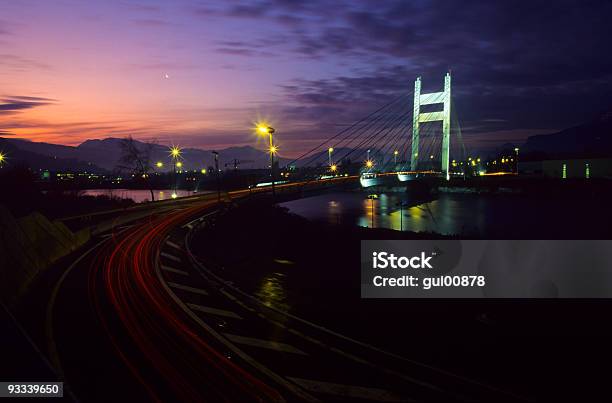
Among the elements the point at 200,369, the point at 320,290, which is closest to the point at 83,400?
the point at 200,369

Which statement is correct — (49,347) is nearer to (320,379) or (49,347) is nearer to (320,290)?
(320,379)

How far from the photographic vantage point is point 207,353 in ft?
35.9

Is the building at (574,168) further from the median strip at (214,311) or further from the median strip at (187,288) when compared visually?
the median strip at (214,311)

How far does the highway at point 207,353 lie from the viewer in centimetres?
911

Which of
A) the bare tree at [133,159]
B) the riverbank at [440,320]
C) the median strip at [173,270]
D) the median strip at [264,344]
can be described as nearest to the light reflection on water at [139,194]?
the bare tree at [133,159]

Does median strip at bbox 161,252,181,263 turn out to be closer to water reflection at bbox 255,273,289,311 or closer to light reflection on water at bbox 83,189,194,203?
water reflection at bbox 255,273,289,311

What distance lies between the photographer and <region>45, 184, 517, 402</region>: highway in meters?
9.11

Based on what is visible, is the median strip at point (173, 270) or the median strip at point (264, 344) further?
the median strip at point (173, 270)

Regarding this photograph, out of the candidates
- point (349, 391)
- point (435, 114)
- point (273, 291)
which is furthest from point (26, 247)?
point (435, 114)

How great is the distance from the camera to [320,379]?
972 cm

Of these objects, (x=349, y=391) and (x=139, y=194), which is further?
(x=139, y=194)

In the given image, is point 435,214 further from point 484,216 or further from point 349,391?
point 349,391

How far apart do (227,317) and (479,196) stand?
3714 inches

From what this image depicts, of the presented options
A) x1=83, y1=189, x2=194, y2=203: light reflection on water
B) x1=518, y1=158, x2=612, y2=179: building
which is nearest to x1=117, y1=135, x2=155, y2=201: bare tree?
x1=83, y1=189, x2=194, y2=203: light reflection on water
